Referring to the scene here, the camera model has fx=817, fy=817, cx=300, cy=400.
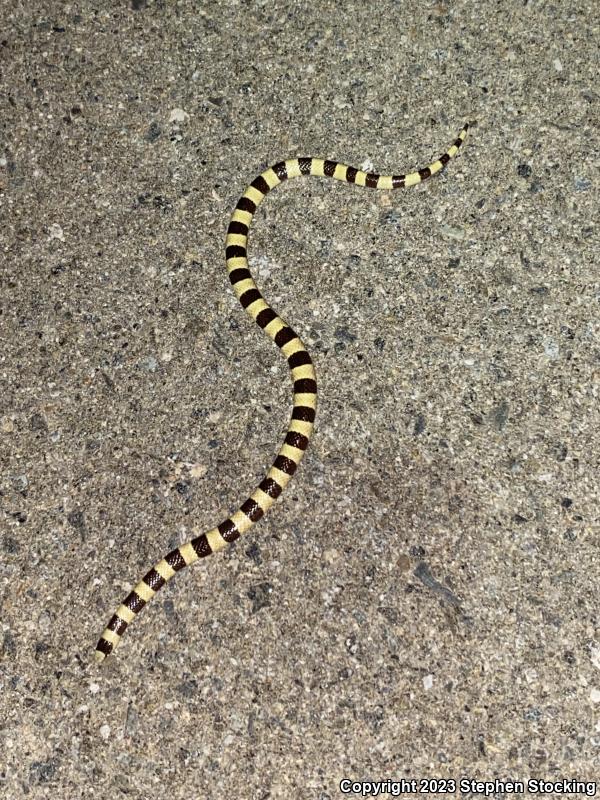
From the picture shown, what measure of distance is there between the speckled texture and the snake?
0.26 feet

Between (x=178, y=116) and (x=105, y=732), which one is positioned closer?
(x=105, y=732)

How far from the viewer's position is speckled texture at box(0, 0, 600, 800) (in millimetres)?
3721

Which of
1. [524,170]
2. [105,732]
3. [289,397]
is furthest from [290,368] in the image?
[105,732]

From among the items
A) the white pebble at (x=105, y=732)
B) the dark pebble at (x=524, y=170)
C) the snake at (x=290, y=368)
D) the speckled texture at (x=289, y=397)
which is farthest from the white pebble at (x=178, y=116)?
the white pebble at (x=105, y=732)

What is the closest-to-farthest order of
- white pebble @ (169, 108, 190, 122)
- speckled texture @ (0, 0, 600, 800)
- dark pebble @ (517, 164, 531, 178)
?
speckled texture @ (0, 0, 600, 800)
dark pebble @ (517, 164, 531, 178)
white pebble @ (169, 108, 190, 122)

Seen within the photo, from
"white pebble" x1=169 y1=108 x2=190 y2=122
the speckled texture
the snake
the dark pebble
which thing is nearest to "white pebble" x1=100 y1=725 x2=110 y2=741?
the speckled texture

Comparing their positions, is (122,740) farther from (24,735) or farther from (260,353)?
(260,353)

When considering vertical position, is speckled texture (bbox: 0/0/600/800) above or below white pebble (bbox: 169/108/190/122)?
below

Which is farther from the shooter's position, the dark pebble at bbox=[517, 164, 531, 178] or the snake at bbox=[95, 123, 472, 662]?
the dark pebble at bbox=[517, 164, 531, 178]

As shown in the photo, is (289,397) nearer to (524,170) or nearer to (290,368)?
(290,368)

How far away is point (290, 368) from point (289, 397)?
0.17 m

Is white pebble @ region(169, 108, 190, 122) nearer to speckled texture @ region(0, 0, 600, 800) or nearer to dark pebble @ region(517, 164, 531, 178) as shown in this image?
speckled texture @ region(0, 0, 600, 800)

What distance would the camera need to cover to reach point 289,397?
445cm

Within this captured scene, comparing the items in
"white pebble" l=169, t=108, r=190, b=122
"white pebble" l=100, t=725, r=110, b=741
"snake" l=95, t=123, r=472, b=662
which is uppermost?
"white pebble" l=169, t=108, r=190, b=122
